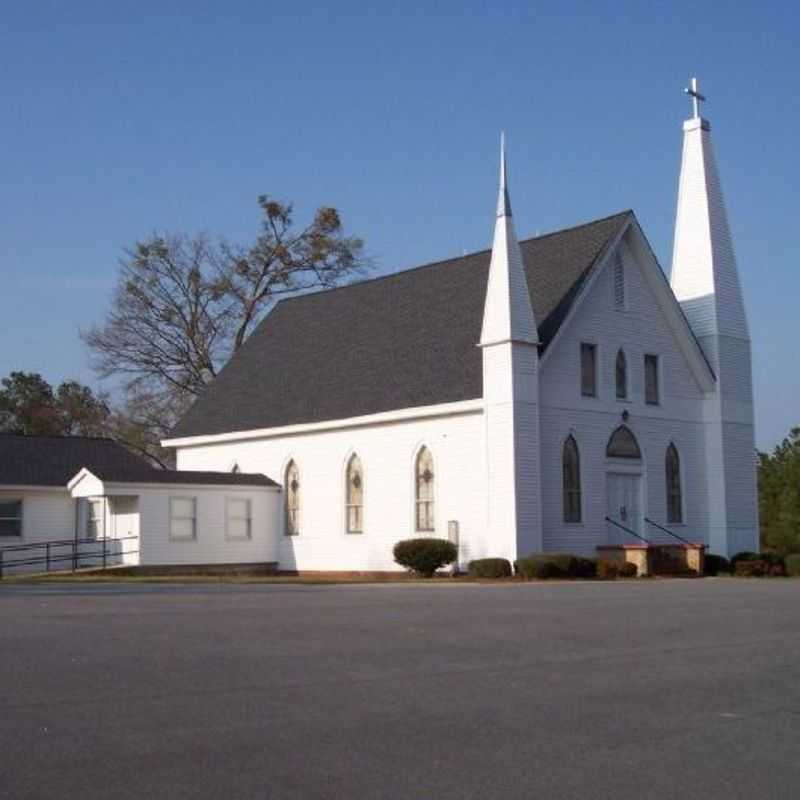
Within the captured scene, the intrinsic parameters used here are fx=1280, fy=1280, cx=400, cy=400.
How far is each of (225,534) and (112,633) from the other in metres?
26.5

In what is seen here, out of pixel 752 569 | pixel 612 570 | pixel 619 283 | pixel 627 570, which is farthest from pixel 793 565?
pixel 619 283

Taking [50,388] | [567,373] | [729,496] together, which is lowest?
[729,496]

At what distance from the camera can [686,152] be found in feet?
140

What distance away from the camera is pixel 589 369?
3816cm

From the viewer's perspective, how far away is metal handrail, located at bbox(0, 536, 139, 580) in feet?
133

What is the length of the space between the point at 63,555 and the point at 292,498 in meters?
7.70

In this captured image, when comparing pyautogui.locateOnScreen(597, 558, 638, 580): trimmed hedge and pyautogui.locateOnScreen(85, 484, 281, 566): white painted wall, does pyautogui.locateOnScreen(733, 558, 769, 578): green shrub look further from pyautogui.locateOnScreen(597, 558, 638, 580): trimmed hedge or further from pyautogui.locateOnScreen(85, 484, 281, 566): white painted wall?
pyautogui.locateOnScreen(85, 484, 281, 566): white painted wall

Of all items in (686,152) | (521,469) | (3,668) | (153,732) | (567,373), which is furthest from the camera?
(686,152)

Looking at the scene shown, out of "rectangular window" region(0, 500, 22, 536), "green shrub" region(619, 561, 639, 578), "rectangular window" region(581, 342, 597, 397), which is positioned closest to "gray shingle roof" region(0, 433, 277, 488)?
"rectangular window" region(0, 500, 22, 536)

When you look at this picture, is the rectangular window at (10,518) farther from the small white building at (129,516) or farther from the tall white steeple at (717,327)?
the tall white steeple at (717,327)

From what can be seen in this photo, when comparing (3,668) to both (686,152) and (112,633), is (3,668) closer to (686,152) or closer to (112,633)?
(112,633)

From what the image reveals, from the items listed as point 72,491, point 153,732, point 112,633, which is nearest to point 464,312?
point 72,491

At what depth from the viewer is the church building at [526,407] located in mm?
35438

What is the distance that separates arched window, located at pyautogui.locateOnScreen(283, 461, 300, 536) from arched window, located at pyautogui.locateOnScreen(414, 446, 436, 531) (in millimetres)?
5902
